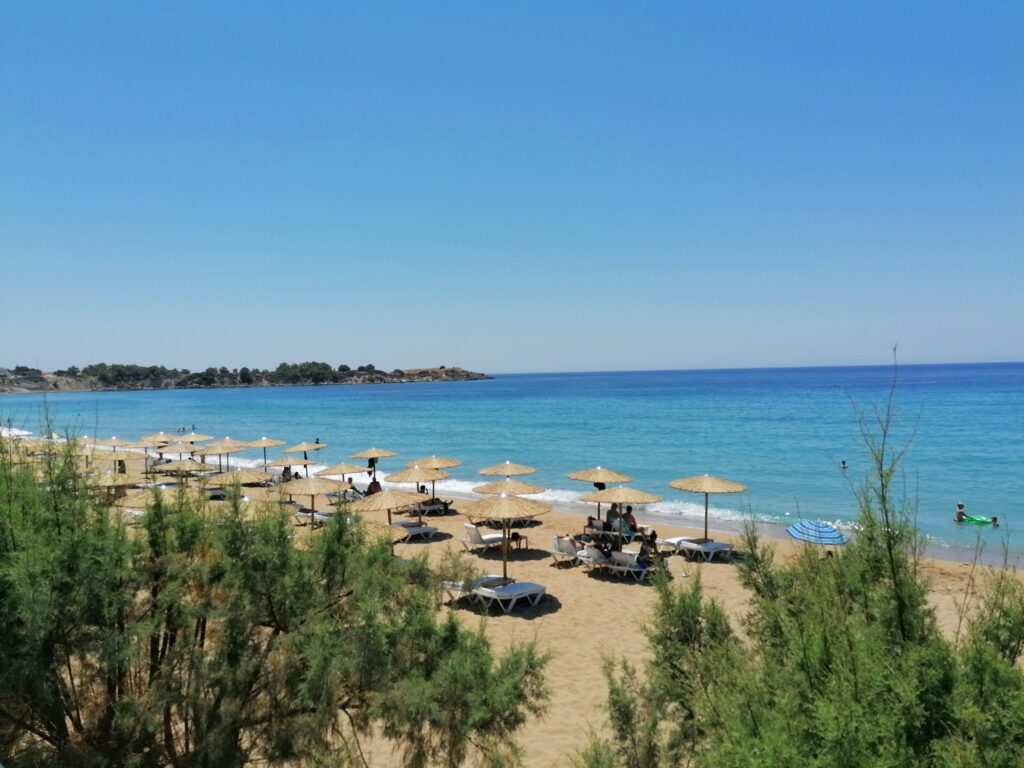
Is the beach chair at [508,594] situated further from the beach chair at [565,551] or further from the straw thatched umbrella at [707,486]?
the straw thatched umbrella at [707,486]

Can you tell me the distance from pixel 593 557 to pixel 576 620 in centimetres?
251

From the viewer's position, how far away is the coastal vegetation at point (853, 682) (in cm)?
236

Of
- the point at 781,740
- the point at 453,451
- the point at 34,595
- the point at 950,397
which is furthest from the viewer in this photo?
the point at 950,397

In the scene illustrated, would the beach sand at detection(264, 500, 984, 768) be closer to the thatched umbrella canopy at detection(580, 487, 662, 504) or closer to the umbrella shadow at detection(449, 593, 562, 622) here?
the umbrella shadow at detection(449, 593, 562, 622)

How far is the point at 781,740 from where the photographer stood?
2.37 meters

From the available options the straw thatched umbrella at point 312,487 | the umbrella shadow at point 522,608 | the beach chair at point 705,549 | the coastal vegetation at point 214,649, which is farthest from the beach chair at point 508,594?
the straw thatched umbrella at point 312,487

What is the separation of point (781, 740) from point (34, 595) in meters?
4.33

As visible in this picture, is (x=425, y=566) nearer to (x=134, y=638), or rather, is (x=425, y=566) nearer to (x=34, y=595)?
(x=134, y=638)

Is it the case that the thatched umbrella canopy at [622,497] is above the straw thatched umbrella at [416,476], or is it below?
above

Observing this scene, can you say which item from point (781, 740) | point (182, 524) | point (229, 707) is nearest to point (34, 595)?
point (182, 524)

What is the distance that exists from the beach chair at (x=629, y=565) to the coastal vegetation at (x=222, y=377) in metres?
143

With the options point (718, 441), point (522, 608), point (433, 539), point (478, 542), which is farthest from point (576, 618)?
point (718, 441)

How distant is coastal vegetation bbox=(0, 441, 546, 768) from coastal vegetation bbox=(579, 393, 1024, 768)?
1115mm

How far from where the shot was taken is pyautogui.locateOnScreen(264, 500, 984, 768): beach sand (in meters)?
6.43
